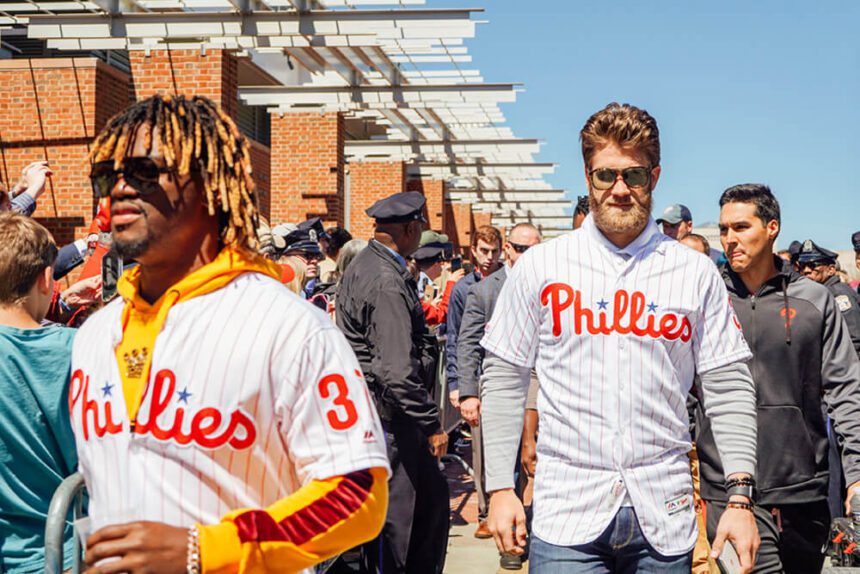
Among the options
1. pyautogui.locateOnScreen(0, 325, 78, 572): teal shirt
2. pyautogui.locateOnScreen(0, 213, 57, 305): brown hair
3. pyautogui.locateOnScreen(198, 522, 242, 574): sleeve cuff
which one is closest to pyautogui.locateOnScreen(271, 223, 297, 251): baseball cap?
pyautogui.locateOnScreen(0, 213, 57, 305): brown hair

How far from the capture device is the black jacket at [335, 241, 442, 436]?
17.7 ft

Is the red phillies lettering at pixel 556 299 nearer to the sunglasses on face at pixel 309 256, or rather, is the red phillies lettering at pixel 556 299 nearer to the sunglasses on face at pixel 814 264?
the sunglasses on face at pixel 309 256

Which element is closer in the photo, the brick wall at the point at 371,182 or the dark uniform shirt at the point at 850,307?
the dark uniform shirt at the point at 850,307

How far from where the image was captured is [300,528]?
2074 millimetres

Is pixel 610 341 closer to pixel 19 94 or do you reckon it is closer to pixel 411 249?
pixel 411 249

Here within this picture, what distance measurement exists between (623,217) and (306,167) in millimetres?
15996

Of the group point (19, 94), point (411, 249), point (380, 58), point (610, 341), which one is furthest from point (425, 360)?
point (380, 58)

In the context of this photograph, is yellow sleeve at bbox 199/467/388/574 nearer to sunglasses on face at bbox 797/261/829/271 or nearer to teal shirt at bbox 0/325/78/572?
teal shirt at bbox 0/325/78/572

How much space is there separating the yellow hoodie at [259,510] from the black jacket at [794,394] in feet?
9.28

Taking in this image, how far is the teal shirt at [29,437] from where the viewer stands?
345cm

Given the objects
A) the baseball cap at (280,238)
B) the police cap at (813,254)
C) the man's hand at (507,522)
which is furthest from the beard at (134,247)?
the police cap at (813,254)

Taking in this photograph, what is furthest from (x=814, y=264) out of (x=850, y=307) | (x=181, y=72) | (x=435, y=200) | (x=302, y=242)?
(x=435, y=200)

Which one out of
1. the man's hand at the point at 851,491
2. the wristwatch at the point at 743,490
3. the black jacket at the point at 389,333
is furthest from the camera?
the black jacket at the point at 389,333

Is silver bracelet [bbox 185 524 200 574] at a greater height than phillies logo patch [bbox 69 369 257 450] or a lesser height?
lesser
